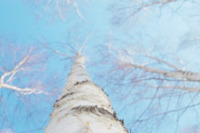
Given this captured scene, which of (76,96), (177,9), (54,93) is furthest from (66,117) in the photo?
(54,93)

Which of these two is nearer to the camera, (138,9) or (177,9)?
(177,9)

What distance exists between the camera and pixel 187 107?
2275mm

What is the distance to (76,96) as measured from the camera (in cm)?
141

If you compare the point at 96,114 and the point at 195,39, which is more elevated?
the point at 195,39

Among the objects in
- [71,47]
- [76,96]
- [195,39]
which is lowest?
[76,96]

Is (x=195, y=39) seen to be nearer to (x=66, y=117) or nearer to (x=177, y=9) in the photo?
(x=177, y=9)

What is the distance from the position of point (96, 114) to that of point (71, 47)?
14.1ft

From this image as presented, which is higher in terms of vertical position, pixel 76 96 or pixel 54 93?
pixel 54 93

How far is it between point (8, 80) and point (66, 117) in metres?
4.40

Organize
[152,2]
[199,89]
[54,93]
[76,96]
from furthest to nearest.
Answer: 1. [54,93]
2. [152,2]
3. [199,89]
4. [76,96]

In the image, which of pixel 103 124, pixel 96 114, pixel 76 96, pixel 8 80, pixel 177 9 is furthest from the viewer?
pixel 8 80

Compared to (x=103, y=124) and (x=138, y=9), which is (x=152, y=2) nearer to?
(x=138, y=9)

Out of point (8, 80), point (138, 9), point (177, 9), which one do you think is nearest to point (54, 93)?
point (8, 80)

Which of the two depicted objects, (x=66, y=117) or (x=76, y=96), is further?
(x=76, y=96)
